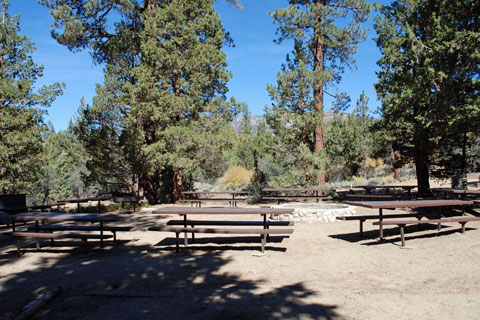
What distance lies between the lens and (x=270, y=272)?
16.8 ft

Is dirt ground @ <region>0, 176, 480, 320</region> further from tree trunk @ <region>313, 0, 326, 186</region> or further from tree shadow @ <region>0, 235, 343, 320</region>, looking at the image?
tree trunk @ <region>313, 0, 326, 186</region>

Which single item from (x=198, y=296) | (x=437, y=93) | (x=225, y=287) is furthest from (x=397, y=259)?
(x=437, y=93)

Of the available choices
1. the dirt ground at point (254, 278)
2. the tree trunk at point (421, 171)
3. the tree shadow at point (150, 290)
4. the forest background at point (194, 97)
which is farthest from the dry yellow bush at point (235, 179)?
the tree shadow at point (150, 290)

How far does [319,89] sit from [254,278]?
11568mm

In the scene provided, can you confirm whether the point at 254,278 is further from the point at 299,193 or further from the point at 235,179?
the point at 235,179

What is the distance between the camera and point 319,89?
1499 centimetres

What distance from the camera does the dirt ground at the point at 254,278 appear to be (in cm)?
361

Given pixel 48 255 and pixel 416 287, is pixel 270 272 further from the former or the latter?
pixel 48 255

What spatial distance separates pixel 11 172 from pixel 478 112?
678 inches

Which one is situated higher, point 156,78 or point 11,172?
point 156,78

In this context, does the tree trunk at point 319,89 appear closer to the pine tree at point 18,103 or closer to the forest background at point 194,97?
the forest background at point 194,97

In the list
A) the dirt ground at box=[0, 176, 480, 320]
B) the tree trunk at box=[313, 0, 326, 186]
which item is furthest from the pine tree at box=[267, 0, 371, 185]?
the dirt ground at box=[0, 176, 480, 320]

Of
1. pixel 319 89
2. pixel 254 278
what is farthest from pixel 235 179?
pixel 254 278

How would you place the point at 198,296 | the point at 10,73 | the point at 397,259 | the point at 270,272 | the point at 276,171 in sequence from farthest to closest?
1. the point at 276,171
2. the point at 10,73
3. the point at 397,259
4. the point at 270,272
5. the point at 198,296
